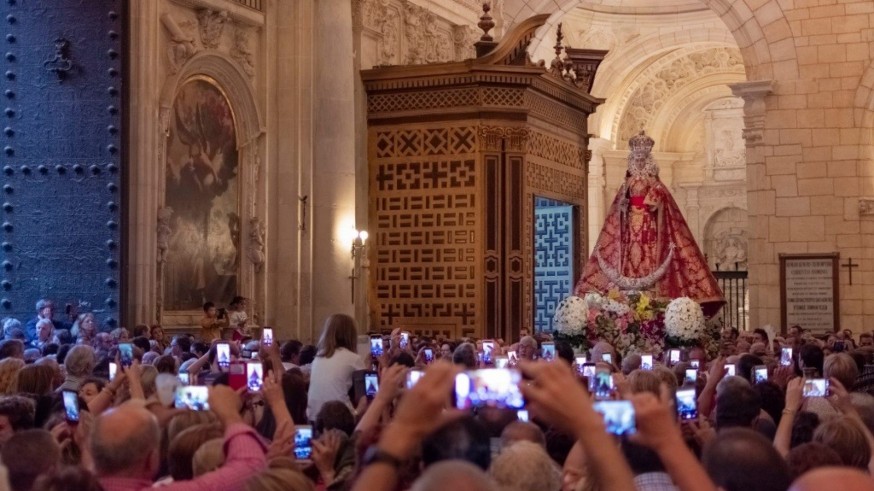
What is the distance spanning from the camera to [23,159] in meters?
15.6

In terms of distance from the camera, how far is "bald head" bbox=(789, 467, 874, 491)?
9.48 feet

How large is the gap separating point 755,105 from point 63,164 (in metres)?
13.4

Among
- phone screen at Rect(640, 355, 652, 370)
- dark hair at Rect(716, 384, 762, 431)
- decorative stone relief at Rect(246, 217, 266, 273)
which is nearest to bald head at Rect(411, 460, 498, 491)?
dark hair at Rect(716, 384, 762, 431)

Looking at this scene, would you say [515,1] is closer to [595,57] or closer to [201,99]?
[595,57]

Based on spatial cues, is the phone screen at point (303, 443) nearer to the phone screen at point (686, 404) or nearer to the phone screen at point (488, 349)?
the phone screen at point (686, 404)

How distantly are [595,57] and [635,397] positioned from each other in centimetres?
2158

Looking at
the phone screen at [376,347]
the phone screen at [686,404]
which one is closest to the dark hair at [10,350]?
the phone screen at [376,347]

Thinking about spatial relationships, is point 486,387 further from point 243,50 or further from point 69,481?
point 243,50

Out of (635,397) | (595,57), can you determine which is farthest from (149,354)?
(595,57)

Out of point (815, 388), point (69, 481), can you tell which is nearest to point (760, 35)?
point (815, 388)

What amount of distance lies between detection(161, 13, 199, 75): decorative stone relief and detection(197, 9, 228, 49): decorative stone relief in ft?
1.66

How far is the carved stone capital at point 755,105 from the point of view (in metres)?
23.8

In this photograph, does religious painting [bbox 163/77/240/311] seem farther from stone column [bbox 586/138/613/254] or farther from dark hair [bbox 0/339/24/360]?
stone column [bbox 586/138/613/254]

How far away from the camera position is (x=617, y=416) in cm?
388
